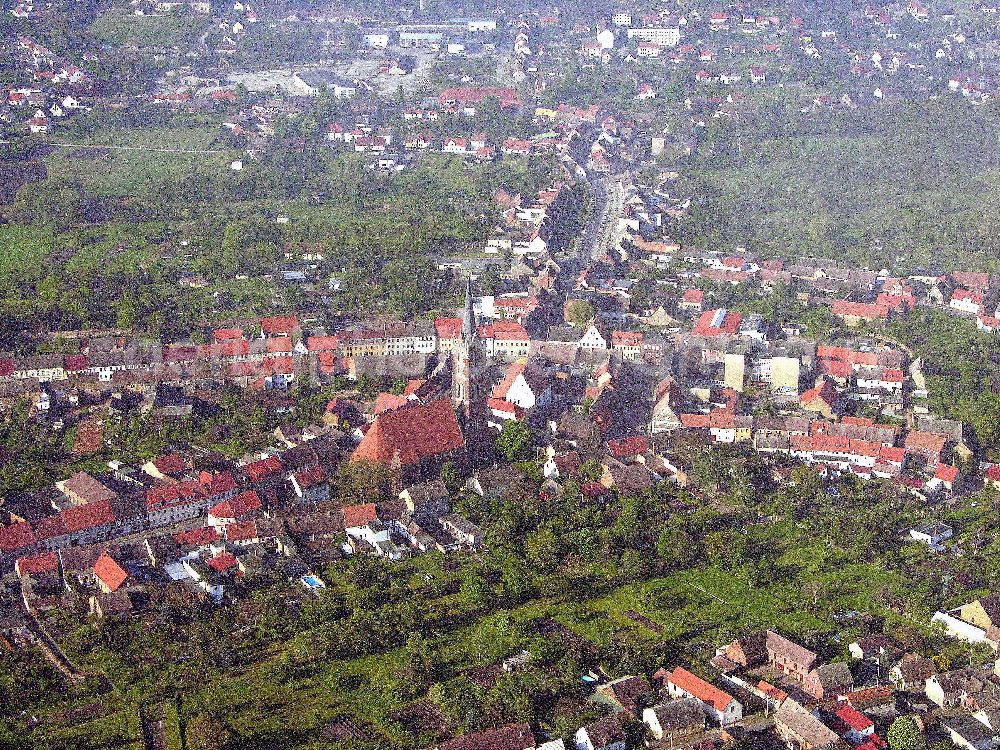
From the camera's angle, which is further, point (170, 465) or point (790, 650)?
point (170, 465)

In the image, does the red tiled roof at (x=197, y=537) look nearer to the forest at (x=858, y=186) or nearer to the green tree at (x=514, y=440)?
the green tree at (x=514, y=440)

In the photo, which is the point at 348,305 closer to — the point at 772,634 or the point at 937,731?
the point at 772,634

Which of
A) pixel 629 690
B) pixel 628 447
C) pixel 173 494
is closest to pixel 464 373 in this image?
pixel 628 447

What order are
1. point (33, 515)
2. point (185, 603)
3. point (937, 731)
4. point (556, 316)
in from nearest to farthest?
point (937, 731)
point (185, 603)
point (33, 515)
point (556, 316)

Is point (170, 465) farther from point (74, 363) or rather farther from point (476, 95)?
point (476, 95)

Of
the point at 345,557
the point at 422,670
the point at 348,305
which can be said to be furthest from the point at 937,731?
the point at 348,305

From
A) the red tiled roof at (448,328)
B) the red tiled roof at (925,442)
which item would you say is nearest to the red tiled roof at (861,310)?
the red tiled roof at (925,442)
